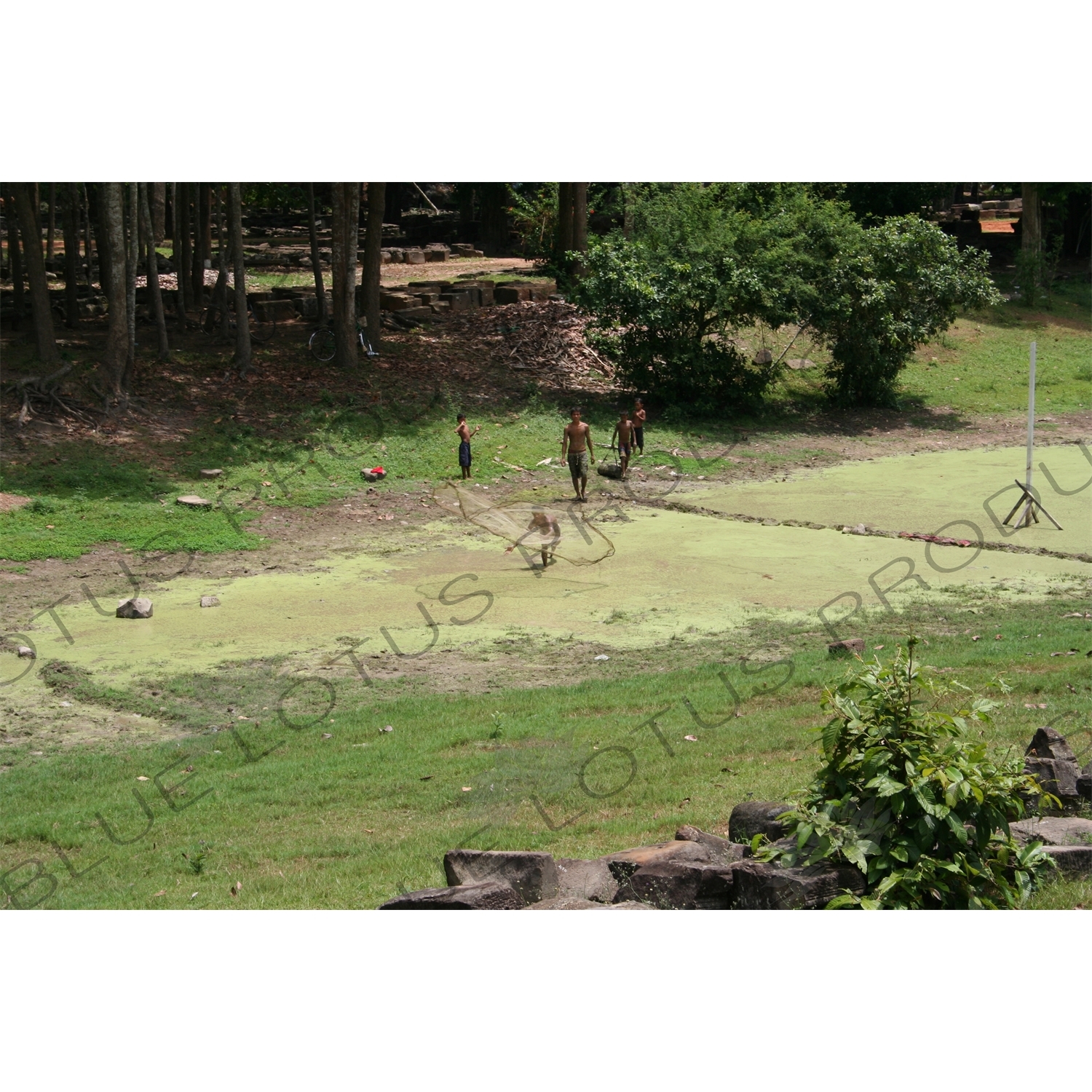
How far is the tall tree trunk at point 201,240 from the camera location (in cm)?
2538

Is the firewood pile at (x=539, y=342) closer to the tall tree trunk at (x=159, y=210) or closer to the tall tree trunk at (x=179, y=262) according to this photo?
the tall tree trunk at (x=179, y=262)

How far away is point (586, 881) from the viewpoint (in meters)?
6.30

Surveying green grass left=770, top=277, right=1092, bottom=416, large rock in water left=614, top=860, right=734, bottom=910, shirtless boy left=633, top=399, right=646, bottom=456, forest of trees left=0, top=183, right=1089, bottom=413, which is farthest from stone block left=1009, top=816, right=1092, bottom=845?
green grass left=770, top=277, right=1092, bottom=416

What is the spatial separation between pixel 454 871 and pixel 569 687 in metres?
4.31

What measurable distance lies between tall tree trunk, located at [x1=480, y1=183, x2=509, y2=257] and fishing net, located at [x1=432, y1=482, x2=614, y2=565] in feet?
66.5

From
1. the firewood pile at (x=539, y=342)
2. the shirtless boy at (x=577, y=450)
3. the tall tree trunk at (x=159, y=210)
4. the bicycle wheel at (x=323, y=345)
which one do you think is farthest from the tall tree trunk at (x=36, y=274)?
the tall tree trunk at (x=159, y=210)

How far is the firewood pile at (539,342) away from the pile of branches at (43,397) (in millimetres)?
7978

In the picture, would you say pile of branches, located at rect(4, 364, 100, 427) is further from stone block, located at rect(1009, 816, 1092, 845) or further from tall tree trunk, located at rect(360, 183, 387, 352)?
stone block, located at rect(1009, 816, 1092, 845)

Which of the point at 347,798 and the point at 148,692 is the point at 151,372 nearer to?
the point at 148,692

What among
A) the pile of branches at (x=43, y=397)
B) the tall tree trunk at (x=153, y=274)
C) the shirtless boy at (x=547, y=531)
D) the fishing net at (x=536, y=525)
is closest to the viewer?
the shirtless boy at (x=547, y=531)

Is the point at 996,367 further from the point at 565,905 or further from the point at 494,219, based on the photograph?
the point at 565,905

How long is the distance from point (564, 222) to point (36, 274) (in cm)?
1161

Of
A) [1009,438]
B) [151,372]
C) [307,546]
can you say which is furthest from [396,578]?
[1009,438]

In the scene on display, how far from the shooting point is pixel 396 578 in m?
14.5
